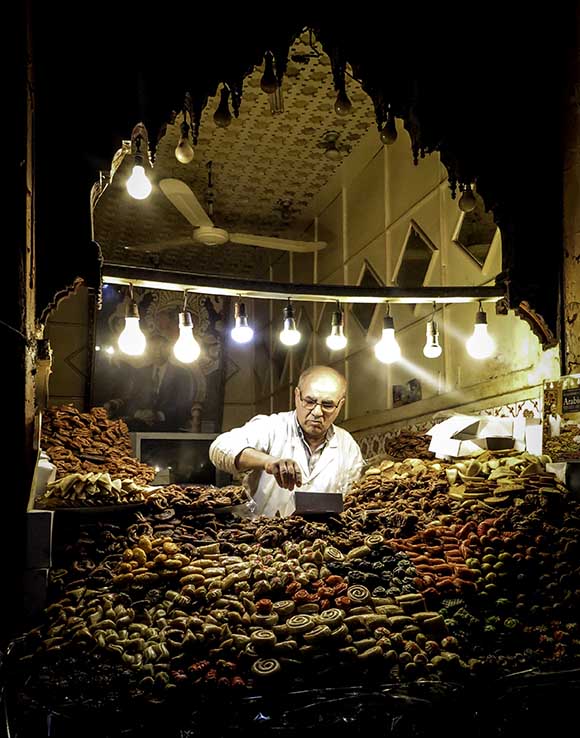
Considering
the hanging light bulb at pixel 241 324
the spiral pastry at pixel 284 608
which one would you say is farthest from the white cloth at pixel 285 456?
the spiral pastry at pixel 284 608

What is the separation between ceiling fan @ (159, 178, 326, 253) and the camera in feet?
18.4

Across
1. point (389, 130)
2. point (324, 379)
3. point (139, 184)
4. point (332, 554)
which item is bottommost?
point (332, 554)

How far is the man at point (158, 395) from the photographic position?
9961 millimetres

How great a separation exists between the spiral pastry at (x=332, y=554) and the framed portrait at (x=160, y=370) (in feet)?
25.1

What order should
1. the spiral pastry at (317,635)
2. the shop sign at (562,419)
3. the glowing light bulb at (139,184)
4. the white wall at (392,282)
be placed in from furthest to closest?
the white wall at (392,282) < the glowing light bulb at (139,184) < the shop sign at (562,419) < the spiral pastry at (317,635)

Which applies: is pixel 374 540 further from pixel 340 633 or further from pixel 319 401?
pixel 319 401

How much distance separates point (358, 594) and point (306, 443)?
100 inches

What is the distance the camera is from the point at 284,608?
207 cm

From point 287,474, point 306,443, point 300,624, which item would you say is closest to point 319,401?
point 306,443

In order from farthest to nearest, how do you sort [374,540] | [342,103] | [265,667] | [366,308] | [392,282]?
1. [366,308]
2. [392,282]
3. [342,103]
4. [374,540]
5. [265,667]

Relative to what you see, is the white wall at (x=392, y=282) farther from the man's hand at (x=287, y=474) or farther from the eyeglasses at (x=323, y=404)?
the man's hand at (x=287, y=474)

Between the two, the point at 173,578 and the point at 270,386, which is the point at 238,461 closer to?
the point at 173,578

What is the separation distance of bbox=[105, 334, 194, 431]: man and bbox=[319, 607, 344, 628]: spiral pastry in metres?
8.24

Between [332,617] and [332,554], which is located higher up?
[332,554]
